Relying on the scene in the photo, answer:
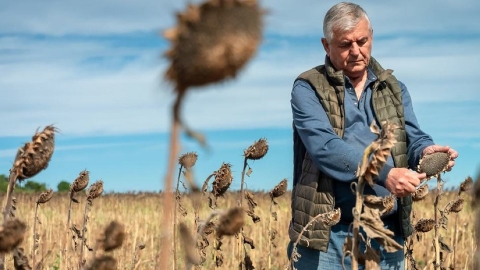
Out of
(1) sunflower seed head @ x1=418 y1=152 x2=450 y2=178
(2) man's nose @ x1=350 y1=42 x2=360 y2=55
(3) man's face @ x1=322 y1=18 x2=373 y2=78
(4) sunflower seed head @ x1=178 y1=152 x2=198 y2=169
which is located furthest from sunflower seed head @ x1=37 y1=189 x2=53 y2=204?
(1) sunflower seed head @ x1=418 y1=152 x2=450 y2=178

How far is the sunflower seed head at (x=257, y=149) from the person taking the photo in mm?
5062

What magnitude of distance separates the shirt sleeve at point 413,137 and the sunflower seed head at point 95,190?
2211 mm

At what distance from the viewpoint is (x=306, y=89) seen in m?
4.37

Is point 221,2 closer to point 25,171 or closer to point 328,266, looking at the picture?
point 25,171

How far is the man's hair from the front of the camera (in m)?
4.17

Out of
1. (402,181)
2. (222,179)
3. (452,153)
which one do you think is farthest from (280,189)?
(402,181)

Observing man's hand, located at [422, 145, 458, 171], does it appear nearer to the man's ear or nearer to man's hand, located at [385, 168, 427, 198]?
man's hand, located at [385, 168, 427, 198]

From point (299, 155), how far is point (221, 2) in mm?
3034

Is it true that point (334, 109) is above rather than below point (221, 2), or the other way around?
above

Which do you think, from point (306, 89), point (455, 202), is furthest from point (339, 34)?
point (455, 202)

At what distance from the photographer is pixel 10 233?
215 cm

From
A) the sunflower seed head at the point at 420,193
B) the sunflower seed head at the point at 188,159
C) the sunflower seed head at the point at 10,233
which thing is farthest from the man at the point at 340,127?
the sunflower seed head at the point at 10,233

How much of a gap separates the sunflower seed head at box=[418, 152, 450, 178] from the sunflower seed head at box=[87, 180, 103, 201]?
7.98 ft

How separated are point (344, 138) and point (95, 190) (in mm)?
2006
